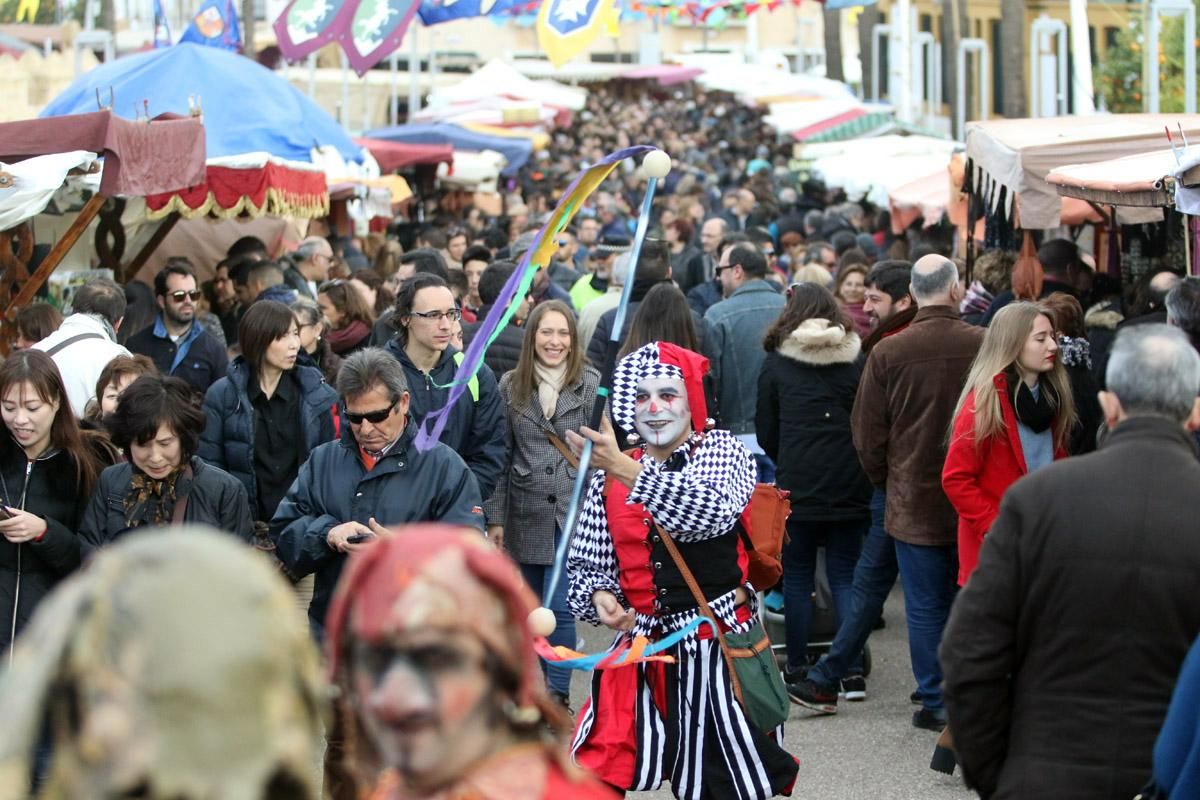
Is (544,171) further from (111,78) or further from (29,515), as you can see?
(29,515)

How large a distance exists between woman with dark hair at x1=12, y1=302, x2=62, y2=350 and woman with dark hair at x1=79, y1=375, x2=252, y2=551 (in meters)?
2.84

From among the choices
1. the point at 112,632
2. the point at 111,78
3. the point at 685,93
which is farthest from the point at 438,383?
the point at 685,93

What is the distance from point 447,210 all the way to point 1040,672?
2126 centimetres

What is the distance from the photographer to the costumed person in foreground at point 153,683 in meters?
1.68

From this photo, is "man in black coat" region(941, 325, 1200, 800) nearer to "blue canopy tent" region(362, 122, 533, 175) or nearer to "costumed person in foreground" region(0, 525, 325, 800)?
"costumed person in foreground" region(0, 525, 325, 800)

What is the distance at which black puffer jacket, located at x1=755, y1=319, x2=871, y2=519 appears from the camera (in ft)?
25.7

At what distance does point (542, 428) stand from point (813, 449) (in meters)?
1.27

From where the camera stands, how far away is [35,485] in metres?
5.56

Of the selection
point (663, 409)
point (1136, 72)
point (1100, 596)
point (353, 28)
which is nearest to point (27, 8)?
point (353, 28)

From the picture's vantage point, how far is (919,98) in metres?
34.5

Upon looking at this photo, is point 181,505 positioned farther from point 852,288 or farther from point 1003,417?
point 852,288

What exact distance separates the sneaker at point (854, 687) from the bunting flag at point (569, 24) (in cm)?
1028

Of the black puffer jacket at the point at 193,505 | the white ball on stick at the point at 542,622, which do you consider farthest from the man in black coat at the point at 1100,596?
the black puffer jacket at the point at 193,505

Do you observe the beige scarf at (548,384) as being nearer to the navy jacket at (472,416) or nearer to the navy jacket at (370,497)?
the navy jacket at (472,416)
